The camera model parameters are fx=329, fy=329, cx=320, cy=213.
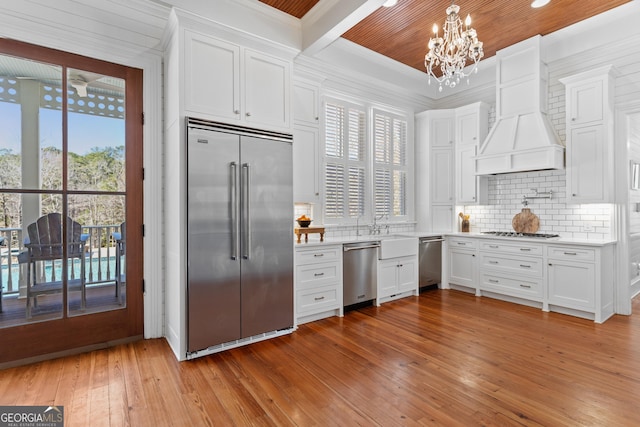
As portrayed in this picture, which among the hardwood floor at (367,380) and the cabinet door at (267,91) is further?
the cabinet door at (267,91)

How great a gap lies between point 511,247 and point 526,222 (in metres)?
0.74

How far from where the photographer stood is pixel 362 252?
4160 millimetres

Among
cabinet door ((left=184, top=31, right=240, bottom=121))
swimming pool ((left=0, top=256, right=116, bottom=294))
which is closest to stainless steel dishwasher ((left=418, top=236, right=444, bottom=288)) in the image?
cabinet door ((left=184, top=31, right=240, bottom=121))

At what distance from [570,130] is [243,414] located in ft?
15.7

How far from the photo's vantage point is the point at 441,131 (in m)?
5.52

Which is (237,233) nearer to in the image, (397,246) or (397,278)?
(397,246)

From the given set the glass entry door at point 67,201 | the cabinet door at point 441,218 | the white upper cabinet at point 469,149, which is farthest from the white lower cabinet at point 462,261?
the glass entry door at point 67,201

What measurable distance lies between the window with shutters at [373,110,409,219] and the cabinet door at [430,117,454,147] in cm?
46

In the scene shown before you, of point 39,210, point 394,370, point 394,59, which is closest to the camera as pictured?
point 394,370

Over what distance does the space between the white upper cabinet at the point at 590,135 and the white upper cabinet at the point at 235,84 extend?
3.55 meters

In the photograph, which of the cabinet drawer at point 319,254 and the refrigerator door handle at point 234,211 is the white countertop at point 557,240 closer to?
the cabinet drawer at point 319,254

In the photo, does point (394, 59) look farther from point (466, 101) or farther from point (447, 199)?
point (447, 199)

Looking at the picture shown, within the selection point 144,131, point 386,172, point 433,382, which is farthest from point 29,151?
point 386,172

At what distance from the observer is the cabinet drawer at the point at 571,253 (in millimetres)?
3764
